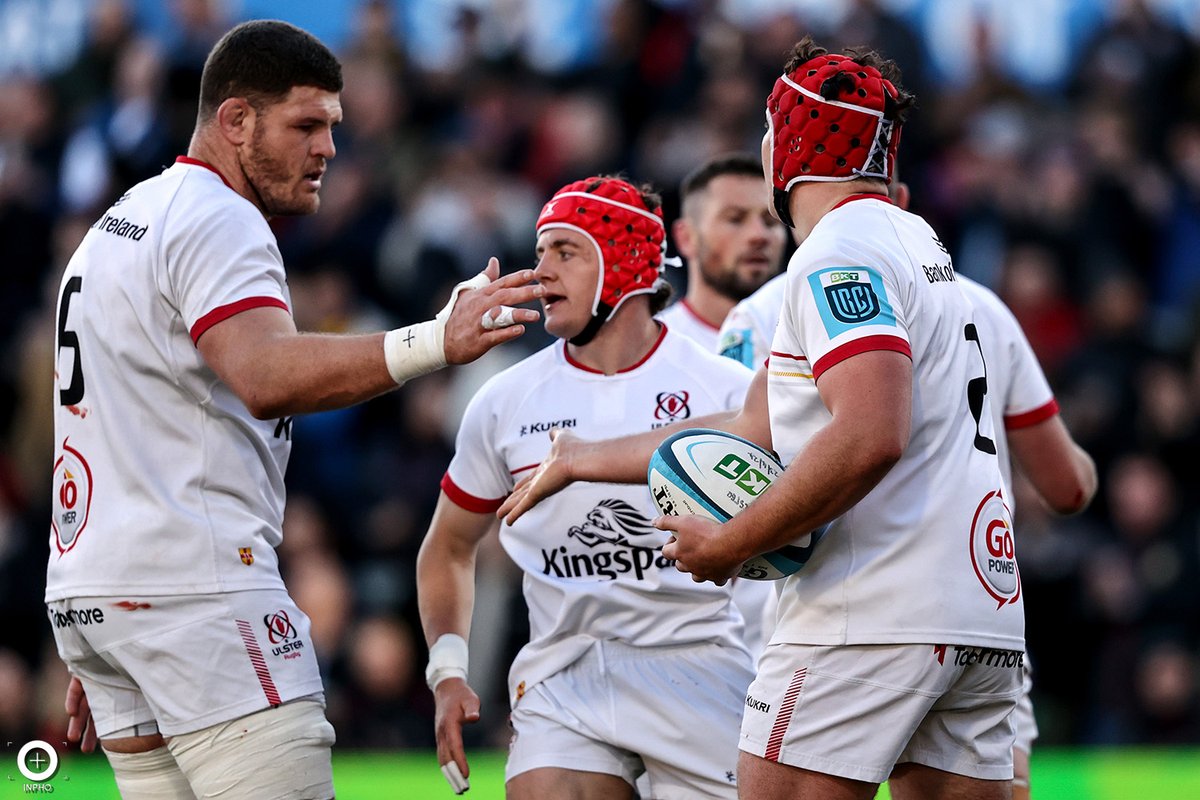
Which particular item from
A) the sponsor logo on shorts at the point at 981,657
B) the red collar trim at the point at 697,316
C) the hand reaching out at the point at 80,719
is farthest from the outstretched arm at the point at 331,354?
the red collar trim at the point at 697,316

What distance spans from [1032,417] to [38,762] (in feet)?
12.2

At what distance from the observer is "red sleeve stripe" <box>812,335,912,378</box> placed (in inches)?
153

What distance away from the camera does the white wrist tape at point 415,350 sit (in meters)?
4.28

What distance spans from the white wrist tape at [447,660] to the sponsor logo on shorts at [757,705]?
60.7 inches

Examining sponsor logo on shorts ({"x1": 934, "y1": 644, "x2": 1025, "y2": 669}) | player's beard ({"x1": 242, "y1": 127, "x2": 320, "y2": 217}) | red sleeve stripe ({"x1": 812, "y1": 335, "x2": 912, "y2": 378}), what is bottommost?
sponsor logo on shorts ({"x1": 934, "y1": 644, "x2": 1025, "y2": 669})

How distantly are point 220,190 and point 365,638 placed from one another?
6066 millimetres

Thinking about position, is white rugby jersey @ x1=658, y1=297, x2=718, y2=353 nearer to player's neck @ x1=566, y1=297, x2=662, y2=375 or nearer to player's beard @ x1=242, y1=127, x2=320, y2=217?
player's neck @ x1=566, y1=297, x2=662, y2=375

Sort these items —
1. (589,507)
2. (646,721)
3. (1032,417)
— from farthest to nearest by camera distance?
(1032,417) → (589,507) → (646,721)

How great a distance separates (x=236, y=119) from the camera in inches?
190

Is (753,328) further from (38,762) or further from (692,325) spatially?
(38,762)

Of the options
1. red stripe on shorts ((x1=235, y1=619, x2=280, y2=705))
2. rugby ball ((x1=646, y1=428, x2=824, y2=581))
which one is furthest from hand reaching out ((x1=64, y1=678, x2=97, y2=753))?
rugby ball ((x1=646, y1=428, x2=824, y2=581))

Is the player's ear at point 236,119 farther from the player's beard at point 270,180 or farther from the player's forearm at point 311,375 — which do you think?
the player's forearm at point 311,375

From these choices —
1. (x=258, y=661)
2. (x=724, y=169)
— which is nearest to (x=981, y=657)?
(x=258, y=661)

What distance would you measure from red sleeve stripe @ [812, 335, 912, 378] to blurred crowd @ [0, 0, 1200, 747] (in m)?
6.47
